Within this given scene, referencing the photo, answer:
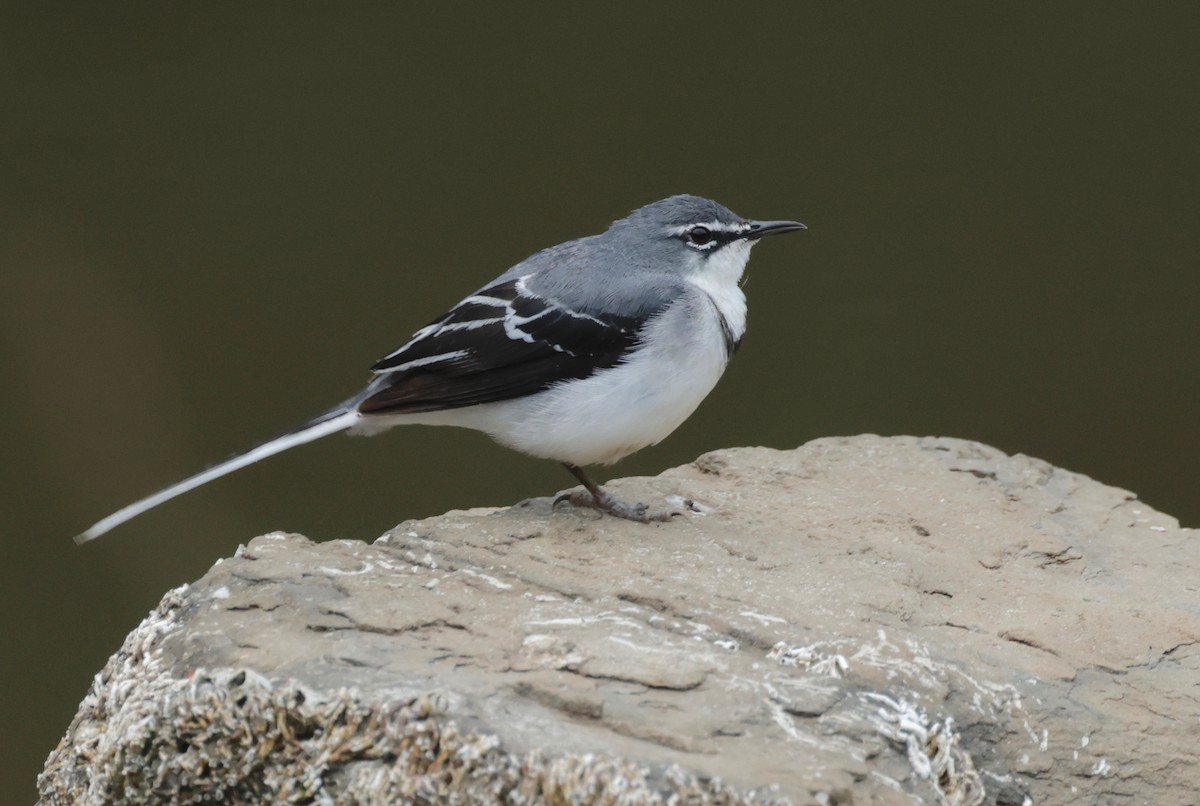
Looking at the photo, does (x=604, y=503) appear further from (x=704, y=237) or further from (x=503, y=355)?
(x=704, y=237)

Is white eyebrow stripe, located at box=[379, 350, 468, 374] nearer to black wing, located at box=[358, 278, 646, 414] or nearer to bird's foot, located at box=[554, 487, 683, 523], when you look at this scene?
black wing, located at box=[358, 278, 646, 414]

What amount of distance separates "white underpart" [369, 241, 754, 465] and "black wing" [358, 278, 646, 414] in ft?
0.18

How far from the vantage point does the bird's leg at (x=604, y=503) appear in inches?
185

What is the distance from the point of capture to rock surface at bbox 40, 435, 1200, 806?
10.2ft

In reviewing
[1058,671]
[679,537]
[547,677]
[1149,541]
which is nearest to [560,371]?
[679,537]

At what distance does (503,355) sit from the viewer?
4.53 metres

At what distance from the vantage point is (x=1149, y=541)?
16.5ft

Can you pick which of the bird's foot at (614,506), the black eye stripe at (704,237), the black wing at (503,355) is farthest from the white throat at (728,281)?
the bird's foot at (614,506)

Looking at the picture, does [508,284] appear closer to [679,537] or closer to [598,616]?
[679,537]

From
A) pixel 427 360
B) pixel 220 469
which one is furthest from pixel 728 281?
pixel 220 469

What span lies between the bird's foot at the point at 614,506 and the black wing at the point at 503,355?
1.46 ft

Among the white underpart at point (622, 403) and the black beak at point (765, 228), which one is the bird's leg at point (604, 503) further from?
the black beak at point (765, 228)

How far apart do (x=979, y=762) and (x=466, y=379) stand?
1.97m

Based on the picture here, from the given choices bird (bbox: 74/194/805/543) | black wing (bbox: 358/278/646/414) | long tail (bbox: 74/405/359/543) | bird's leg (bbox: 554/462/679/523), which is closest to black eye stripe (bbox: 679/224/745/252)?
bird (bbox: 74/194/805/543)
